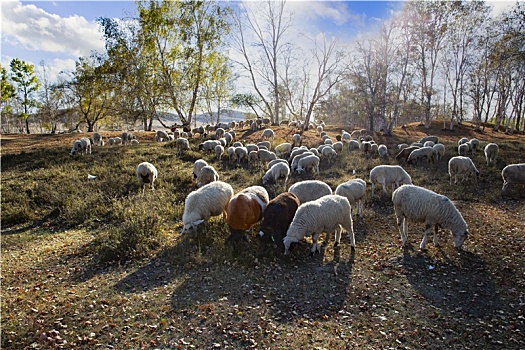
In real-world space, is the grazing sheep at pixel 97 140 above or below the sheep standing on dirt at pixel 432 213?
above

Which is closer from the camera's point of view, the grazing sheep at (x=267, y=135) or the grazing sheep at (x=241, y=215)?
the grazing sheep at (x=241, y=215)

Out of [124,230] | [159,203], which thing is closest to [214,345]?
[124,230]

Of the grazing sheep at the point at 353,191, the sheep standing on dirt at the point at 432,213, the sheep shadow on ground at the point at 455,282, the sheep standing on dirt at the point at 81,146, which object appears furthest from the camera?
the sheep standing on dirt at the point at 81,146

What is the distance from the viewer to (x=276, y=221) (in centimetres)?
816

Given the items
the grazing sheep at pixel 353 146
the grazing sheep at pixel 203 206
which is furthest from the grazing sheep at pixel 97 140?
the grazing sheep at pixel 203 206

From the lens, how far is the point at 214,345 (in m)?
4.81

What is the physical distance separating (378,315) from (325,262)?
2.09 m

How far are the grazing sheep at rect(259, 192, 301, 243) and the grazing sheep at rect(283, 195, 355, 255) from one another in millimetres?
466

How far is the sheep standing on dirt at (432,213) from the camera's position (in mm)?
7676

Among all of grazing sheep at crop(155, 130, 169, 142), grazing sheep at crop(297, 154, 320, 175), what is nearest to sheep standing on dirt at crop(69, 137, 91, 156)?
grazing sheep at crop(155, 130, 169, 142)

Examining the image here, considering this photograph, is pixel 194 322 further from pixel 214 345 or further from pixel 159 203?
pixel 159 203

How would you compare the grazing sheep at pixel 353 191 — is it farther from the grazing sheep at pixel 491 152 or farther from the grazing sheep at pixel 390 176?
the grazing sheep at pixel 491 152

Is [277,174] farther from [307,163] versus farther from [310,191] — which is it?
[310,191]

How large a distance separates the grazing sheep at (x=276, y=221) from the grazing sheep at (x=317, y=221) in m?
0.47
